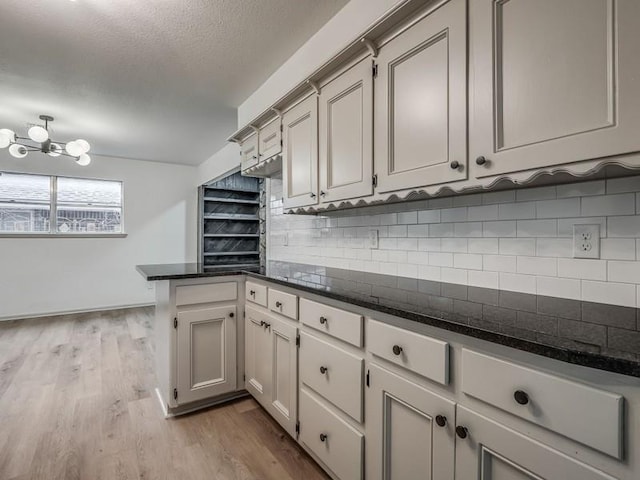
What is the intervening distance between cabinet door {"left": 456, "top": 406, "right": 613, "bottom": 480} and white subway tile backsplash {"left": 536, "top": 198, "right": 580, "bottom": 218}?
76 cm

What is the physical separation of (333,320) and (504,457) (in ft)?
2.45

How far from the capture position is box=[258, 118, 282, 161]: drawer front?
229 centimetres

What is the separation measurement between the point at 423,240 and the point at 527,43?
913 mm

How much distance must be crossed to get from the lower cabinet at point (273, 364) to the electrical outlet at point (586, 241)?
1256 millimetres

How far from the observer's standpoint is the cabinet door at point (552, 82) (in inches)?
31.3

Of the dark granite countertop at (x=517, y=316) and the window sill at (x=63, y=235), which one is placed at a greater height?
the window sill at (x=63, y=235)

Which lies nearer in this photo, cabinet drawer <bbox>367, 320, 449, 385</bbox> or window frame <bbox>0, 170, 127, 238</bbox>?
cabinet drawer <bbox>367, 320, 449, 385</bbox>

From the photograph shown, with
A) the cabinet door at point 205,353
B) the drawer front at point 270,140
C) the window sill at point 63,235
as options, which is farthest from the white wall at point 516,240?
the window sill at point 63,235

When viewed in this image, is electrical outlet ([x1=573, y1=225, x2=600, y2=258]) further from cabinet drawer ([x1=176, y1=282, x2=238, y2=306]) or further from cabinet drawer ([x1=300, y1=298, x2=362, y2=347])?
cabinet drawer ([x1=176, y1=282, x2=238, y2=306])

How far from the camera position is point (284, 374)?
71.6 inches

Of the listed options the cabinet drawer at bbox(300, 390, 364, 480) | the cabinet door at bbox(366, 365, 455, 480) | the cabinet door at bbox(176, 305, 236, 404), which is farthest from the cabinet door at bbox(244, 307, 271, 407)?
the cabinet door at bbox(366, 365, 455, 480)

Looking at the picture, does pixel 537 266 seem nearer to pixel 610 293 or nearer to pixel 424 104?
pixel 610 293

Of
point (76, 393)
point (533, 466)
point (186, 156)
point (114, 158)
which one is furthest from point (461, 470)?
point (114, 158)

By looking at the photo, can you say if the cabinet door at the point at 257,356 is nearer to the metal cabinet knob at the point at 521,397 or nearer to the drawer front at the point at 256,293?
the drawer front at the point at 256,293
